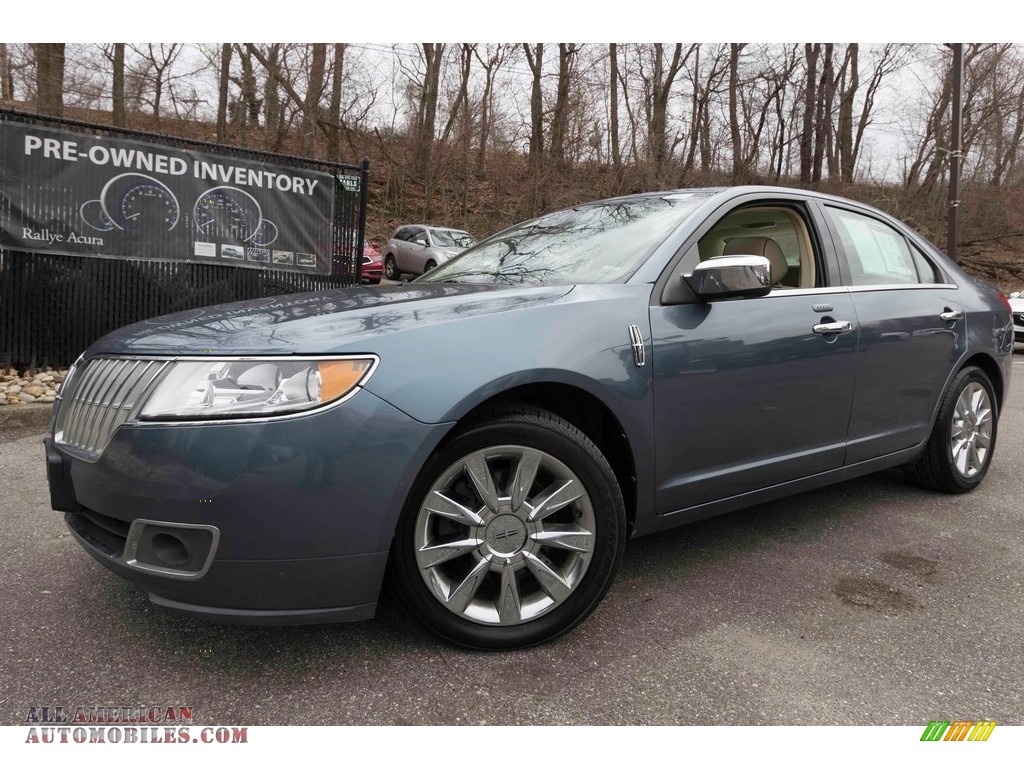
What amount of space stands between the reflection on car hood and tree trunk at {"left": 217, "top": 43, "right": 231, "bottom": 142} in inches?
768

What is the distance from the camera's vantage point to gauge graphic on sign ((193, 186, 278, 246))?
260 inches

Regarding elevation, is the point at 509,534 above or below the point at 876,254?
below

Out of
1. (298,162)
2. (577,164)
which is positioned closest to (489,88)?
(577,164)

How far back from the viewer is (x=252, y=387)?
1874mm

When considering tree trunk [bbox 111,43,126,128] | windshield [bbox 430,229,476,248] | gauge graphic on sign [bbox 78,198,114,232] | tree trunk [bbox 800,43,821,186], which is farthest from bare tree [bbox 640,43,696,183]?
gauge graphic on sign [bbox 78,198,114,232]

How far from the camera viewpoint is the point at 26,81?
14453 millimetres

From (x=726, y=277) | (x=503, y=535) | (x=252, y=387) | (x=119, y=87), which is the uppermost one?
(x=119, y=87)

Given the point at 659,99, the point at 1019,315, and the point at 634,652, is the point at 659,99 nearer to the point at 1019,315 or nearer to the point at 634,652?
the point at 1019,315

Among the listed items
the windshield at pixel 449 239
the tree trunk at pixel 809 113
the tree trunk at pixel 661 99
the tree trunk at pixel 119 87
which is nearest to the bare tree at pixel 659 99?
the tree trunk at pixel 661 99

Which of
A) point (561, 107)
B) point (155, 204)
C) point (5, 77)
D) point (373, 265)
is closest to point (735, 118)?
point (561, 107)

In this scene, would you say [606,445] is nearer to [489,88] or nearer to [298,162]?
[298,162]

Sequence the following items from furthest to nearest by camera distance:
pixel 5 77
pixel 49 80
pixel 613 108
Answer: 1. pixel 613 108
2. pixel 5 77
3. pixel 49 80

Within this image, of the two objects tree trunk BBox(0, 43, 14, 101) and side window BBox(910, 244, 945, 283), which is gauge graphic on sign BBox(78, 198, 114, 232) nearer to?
side window BBox(910, 244, 945, 283)
